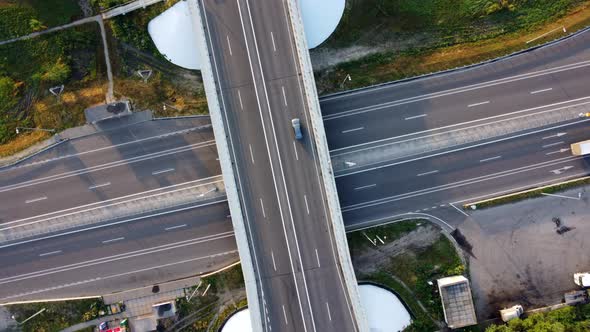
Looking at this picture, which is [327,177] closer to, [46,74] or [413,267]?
[413,267]

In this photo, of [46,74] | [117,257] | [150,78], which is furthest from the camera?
[46,74]

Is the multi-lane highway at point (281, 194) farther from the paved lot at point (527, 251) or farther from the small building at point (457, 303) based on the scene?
the paved lot at point (527, 251)

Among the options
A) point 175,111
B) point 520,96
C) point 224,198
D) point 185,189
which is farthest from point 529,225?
point 175,111

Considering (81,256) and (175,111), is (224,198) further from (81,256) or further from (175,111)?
(81,256)

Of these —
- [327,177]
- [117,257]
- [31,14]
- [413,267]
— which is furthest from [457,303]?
[31,14]

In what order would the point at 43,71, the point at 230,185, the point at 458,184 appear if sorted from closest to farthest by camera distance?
the point at 230,185 → the point at 458,184 → the point at 43,71

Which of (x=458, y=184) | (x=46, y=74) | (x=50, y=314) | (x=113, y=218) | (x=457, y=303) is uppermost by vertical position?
(x=46, y=74)

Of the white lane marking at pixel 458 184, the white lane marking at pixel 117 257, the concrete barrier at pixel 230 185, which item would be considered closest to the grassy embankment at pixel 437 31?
the concrete barrier at pixel 230 185
